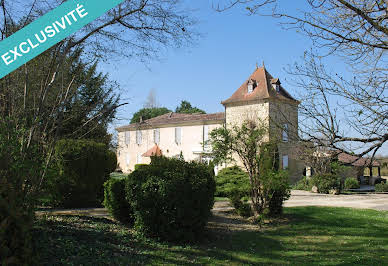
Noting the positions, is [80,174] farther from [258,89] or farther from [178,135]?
[178,135]

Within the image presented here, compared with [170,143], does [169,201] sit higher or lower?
lower

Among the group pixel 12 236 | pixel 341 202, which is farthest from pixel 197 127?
pixel 12 236

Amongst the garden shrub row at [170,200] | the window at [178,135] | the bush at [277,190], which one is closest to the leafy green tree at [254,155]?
the bush at [277,190]

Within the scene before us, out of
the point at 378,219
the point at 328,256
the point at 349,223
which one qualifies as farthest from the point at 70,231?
the point at 378,219

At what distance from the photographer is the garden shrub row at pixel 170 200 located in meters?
6.47

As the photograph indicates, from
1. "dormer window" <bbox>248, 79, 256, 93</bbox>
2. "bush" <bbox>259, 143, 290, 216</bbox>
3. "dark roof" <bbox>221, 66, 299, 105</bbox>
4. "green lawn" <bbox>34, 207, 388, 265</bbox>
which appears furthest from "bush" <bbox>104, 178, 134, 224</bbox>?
"dormer window" <bbox>248, 79, 256, 93</bbox>

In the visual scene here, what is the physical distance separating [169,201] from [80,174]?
16.9ft

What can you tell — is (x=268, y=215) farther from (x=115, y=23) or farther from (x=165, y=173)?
(x=115, y=23)

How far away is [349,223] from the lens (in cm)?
970

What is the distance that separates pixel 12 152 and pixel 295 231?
22.1 ft

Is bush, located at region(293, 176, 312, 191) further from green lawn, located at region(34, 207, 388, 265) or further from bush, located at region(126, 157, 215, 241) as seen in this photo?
bush, located at region(126, 157, 215, 241)

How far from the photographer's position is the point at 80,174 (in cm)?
1054

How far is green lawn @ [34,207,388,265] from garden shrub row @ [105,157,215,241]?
0.90 ft

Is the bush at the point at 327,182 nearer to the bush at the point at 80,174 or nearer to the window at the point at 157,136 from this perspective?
the bush at the point at 80,174
